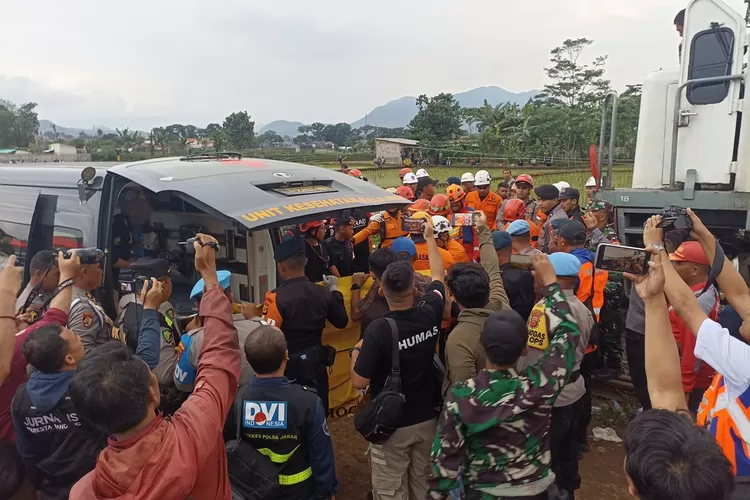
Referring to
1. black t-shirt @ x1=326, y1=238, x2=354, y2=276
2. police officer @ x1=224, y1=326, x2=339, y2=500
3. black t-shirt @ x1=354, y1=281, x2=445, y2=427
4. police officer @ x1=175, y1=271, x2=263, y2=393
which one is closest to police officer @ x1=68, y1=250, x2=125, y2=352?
police officer @ x1=175, y1=271, x2=263, y2=393

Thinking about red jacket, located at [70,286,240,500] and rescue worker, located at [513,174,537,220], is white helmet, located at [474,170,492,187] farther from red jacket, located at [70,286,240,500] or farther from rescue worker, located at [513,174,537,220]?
red jacket, located at [70,286,240,500]

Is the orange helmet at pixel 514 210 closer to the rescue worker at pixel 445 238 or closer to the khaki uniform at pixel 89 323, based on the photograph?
the rescue worker at pixel 445 238

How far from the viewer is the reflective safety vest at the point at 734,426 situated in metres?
1.83

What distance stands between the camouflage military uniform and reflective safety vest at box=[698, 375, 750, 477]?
56 centimetres

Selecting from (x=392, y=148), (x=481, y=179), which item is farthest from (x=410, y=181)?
(x=392, y=148)

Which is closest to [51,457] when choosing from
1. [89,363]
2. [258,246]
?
[89,363]

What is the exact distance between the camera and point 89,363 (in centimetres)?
171

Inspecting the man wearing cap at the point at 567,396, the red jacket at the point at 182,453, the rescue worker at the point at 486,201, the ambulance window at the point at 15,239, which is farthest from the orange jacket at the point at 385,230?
the red jacket at the point at 182,453

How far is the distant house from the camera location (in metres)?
32.8

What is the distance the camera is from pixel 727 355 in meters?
1.81

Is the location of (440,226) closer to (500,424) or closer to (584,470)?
(584,470)

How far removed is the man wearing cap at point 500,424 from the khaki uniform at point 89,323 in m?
2.11

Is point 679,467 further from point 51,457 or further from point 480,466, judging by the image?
point 51,457

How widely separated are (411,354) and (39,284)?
265cm
